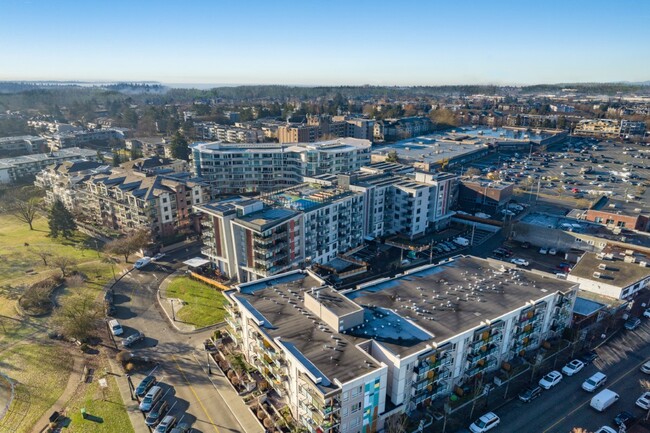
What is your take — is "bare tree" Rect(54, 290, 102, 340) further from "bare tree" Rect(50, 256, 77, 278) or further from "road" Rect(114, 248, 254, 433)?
"bare tree" Rect(50, 256, 77, 278)

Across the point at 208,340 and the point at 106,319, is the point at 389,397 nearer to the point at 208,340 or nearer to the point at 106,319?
the point at 208,340

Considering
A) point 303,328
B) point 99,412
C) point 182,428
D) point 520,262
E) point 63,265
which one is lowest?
point 520,262

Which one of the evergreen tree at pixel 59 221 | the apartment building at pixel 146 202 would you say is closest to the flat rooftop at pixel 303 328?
the apartment building at pixel 146 202

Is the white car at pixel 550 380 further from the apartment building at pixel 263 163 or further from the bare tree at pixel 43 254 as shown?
the bare tree at pixel 43 254

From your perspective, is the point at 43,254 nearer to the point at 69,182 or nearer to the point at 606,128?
the point at 69,182

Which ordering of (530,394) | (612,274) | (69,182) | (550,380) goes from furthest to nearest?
1. (69,182)
2. (612,274)
3. (550,380)
4. (530,394)

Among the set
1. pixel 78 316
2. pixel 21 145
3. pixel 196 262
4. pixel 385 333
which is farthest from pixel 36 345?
pixel 21 145

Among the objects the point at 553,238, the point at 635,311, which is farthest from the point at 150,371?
the point at 553,238
